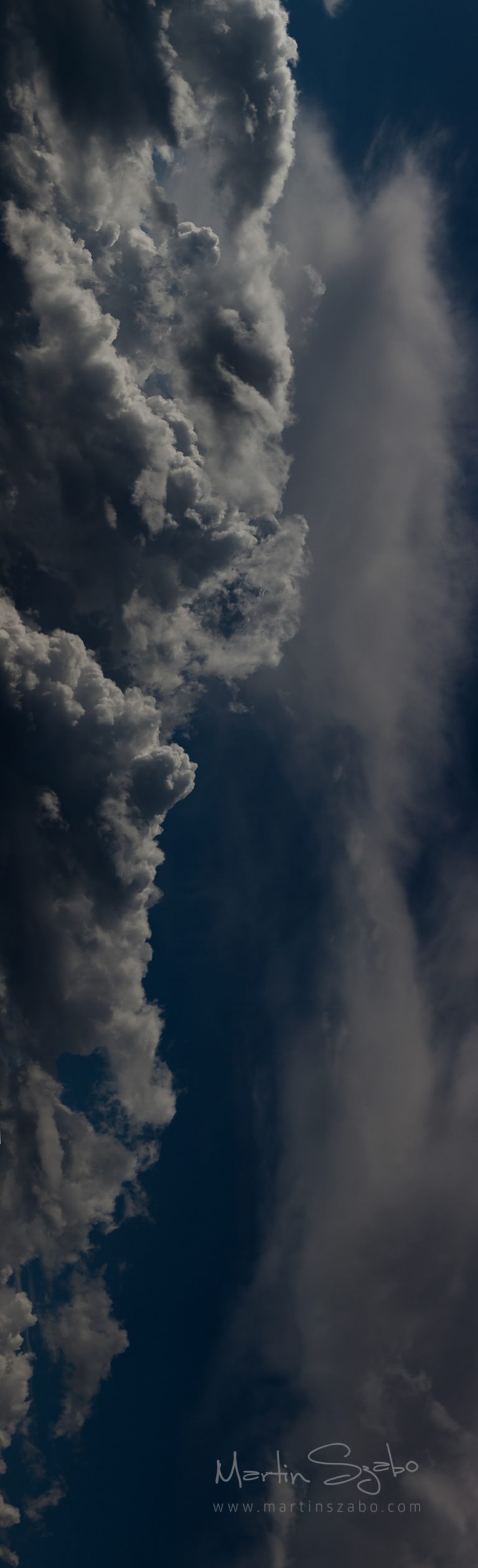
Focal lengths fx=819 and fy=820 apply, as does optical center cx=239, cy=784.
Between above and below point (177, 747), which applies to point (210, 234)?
above

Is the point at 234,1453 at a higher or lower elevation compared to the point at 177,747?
lower

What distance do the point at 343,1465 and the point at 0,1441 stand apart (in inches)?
2126

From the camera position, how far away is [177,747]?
9031 centimetres

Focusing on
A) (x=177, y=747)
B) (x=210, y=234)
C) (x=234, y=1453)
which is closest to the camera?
(x=210, y=234)

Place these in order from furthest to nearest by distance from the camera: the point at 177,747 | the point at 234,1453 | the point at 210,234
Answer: the point at 234,1453 → the point at 177,747 → the point at 210,234

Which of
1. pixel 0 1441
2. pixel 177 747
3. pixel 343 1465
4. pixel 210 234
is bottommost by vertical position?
pixel 343 1465

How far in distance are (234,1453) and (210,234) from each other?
14662cm

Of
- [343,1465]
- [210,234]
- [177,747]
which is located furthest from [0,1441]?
[210,234]

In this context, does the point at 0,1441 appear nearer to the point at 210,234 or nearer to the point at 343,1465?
the point at 343,1465

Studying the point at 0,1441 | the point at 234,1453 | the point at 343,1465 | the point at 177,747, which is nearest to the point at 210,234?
the point at 177,747

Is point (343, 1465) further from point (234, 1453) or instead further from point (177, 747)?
point (177, 747)

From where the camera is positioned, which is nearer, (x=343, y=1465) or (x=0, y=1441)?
(x=343, y=1465)

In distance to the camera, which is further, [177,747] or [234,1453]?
[234,1453]

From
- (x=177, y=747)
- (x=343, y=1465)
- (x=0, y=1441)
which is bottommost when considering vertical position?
(x=343, y=1465)
